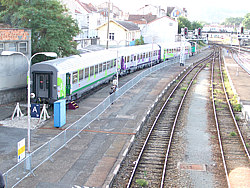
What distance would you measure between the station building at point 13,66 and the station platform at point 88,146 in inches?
218

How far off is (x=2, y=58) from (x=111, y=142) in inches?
500

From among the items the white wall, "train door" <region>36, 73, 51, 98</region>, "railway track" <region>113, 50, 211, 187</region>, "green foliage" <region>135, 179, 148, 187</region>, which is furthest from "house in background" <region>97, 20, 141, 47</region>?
"green foliage" <region>135, 179, 148, 187</region>

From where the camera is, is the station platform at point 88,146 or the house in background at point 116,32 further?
the house in background at point 116,32

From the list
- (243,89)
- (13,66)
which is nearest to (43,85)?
(13,66)

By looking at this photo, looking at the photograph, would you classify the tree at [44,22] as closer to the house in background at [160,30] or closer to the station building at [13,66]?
the station building at [13,66]

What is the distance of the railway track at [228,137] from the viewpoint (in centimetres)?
1717

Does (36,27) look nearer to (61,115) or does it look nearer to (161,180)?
(61,115)

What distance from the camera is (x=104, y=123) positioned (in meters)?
23.3

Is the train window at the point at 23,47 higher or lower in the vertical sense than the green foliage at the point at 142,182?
higher

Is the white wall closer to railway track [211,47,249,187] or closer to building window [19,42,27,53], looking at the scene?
railway track [211,47,249,187]

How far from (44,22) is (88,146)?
17.4 metres

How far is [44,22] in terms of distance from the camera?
3222 cm

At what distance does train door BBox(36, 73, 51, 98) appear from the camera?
25.2 meters

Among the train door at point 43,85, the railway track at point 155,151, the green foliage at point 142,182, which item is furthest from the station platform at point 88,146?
the train door at point 43,85
